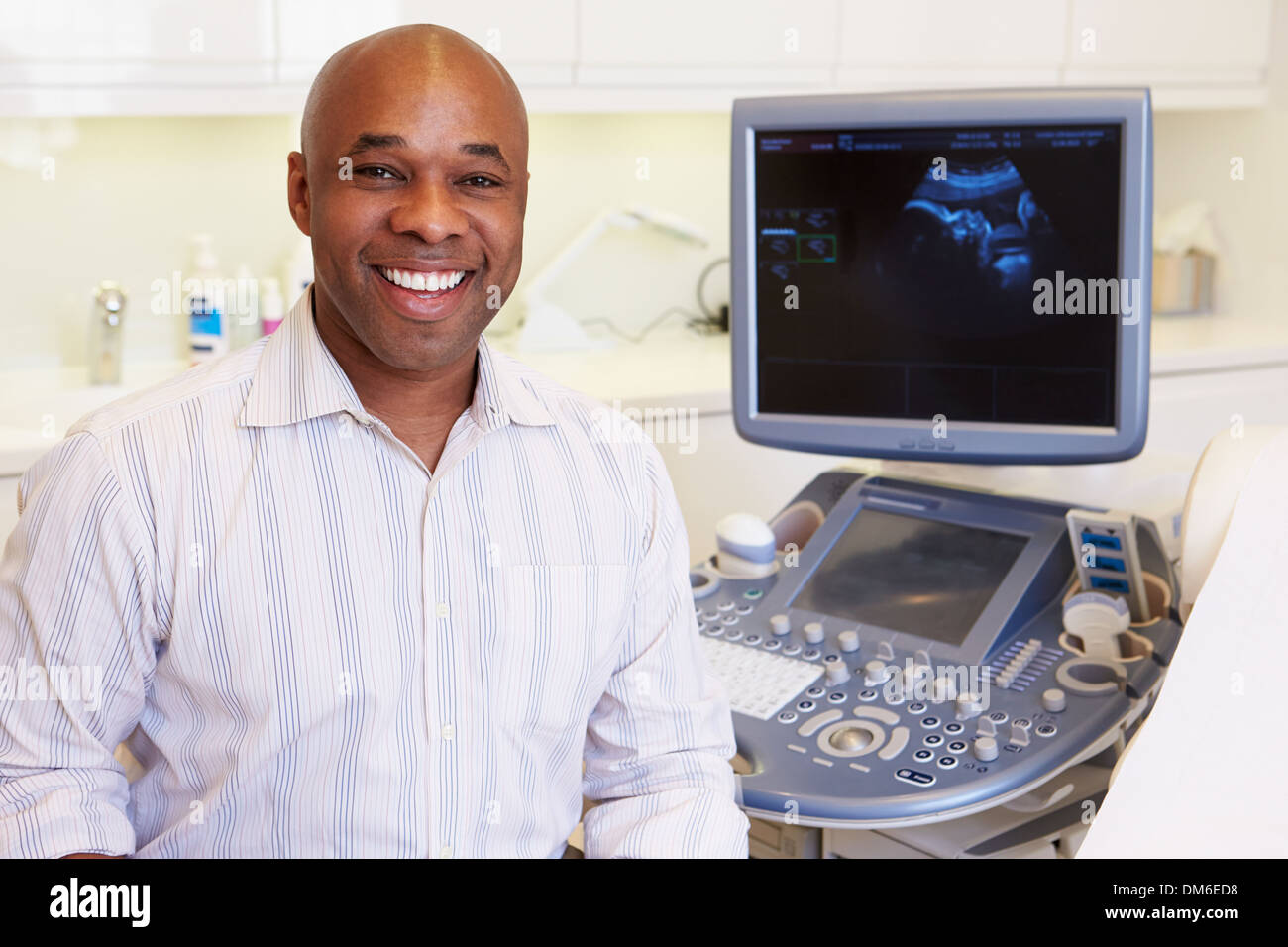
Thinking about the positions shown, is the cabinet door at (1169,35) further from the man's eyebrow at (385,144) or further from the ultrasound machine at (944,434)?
the man's eyebrow at (385,144)

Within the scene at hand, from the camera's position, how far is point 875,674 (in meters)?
1.39

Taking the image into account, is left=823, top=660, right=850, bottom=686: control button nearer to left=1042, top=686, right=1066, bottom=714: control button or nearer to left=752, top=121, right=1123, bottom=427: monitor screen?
left=1042, top=686, right=1066, bottom=714: control button

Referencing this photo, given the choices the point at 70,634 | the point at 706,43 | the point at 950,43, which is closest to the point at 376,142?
the point at 70,634

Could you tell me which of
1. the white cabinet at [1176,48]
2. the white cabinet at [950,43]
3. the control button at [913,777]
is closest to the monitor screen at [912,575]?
the control button at [913,777]

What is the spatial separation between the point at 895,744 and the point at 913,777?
56 millimetres

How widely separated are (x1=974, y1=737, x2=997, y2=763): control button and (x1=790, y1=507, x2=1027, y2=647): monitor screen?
7.6 inches

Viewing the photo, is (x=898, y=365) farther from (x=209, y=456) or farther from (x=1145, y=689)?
(x=209, y=456)

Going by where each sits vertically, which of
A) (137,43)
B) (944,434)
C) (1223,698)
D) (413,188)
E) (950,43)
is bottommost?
(1223,698)

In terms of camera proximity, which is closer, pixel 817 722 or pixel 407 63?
pixel 407 63

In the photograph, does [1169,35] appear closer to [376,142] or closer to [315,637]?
[376,142]

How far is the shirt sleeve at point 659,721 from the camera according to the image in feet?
4.02

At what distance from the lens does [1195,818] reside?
38.4 inches
